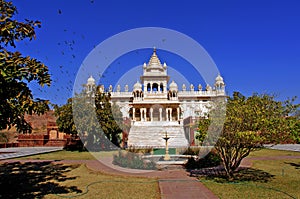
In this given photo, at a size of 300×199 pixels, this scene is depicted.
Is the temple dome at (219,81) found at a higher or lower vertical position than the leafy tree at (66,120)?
higher

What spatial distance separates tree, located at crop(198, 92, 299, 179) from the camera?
910 cm

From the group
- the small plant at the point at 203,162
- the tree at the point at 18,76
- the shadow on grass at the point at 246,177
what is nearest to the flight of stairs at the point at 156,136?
the small plant at the point at 203,162

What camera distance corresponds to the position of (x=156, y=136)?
29.5 metres

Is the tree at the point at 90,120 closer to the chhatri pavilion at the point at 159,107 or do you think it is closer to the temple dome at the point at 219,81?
the chhatri pavilion at the point at 159,107

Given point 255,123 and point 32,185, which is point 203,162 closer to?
point 255,123

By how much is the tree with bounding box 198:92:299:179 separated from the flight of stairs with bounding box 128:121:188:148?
1693 cm

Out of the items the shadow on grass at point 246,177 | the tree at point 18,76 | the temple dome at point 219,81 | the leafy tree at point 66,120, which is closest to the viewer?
the tree at point 18,76

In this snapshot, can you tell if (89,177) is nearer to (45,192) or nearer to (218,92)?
(45,192)

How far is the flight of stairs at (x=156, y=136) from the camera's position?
2783 centimetres

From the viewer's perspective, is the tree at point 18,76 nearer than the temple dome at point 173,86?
Yes

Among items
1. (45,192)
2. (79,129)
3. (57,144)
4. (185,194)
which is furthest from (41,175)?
(57,144)

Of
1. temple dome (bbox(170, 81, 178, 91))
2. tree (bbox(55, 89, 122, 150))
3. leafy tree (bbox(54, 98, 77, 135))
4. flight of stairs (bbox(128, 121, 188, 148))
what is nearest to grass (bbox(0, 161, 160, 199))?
tree (bbox(55, 89, 122, 150))

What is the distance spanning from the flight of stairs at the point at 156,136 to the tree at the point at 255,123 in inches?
667

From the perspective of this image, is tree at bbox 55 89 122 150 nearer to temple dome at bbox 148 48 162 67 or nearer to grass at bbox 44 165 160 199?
grass at bbox 44 165 160 199
